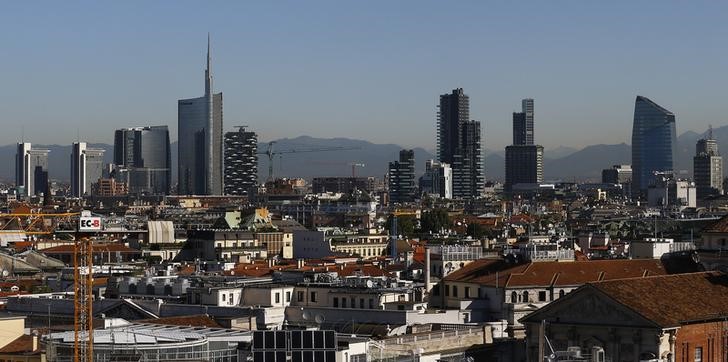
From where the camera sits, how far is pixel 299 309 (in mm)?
70625

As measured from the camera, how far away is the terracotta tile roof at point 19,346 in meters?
50.4

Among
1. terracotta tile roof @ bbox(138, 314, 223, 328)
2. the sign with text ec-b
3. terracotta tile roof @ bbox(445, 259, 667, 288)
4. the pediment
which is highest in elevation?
the sign with text ec-b

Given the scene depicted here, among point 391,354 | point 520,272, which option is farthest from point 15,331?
point 520,272

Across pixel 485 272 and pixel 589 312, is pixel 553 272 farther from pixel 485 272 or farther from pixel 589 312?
pixel 589 312

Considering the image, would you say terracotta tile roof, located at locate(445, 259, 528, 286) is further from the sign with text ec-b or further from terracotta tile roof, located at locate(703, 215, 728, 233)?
the sign with text ec-b

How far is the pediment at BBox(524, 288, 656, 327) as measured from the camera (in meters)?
58.1

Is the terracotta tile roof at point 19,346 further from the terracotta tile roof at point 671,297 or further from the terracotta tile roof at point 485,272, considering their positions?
the terracotta tile roof at point 485,272

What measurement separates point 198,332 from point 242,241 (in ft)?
302

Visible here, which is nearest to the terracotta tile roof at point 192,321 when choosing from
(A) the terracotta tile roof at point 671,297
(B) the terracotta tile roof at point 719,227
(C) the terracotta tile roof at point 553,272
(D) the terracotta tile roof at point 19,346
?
(D) the terracotta tile roof at point 19,346

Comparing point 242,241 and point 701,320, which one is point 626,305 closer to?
point 701,320

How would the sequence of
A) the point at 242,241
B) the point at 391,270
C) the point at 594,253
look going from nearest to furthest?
the point at 391,270, the point at 594,253, the point at 242,241

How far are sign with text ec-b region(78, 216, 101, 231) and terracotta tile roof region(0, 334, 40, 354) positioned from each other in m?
5.28

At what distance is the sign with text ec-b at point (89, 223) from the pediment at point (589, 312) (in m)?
19.3

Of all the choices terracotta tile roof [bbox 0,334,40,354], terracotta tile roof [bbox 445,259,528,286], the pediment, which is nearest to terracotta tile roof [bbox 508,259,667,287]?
terracotta tile roof [bbox 445,259,528,286]
